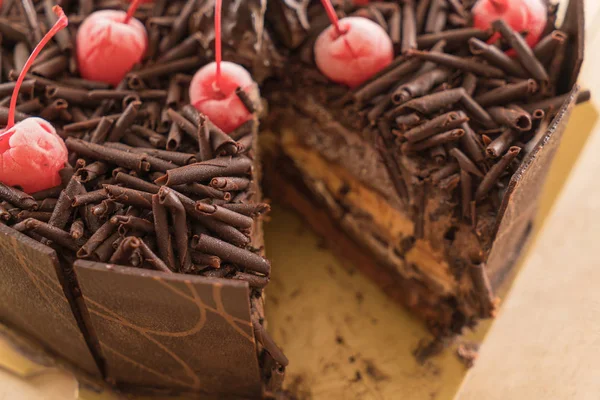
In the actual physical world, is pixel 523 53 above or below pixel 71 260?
above

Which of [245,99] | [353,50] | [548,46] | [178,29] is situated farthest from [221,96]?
[548,46]

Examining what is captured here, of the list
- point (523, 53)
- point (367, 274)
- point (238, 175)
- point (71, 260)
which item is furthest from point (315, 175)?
point (71, 260)

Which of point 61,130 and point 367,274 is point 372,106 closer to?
point 367,274

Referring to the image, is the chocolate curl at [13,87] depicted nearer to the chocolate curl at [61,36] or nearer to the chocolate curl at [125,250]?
the chocolate curl at [61,36]

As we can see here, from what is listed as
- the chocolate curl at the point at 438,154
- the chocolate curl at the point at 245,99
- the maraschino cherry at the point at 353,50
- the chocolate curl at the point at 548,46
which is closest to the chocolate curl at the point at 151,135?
the chocolate curl at the point at 245,99

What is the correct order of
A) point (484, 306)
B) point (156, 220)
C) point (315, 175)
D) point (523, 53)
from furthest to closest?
point (315, 175)
point (484, 306)
point (523, 53)
point (156, 220)
